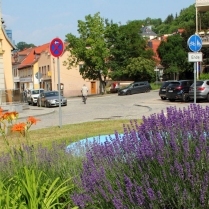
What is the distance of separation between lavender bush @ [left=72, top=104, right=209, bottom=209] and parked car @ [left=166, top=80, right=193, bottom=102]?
89.8ft

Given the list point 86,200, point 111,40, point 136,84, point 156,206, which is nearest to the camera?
point 156,206

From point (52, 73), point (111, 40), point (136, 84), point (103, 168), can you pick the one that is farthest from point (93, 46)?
point (103, 168)

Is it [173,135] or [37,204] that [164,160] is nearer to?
[173,135]

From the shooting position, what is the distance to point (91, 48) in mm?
59250

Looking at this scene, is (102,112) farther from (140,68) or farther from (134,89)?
(140,68)

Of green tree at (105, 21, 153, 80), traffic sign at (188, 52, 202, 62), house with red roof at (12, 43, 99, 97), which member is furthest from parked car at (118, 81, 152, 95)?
traffic sign at (188, 52, 202, 62)

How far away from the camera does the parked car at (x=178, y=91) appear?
31.2 m

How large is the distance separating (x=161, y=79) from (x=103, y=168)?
70.5 meters

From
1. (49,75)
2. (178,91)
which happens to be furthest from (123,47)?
(178,91)

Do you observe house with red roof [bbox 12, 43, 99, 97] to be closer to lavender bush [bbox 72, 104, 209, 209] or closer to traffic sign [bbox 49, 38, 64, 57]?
traffic sign [bbox 49, 38, 64, 57]

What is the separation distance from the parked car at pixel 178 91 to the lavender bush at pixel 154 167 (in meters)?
27.4

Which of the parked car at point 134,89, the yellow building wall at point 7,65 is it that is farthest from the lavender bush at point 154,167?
the parked car at point 134,89

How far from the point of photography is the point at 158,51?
247 ft

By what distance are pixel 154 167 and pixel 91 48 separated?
2229 inches
